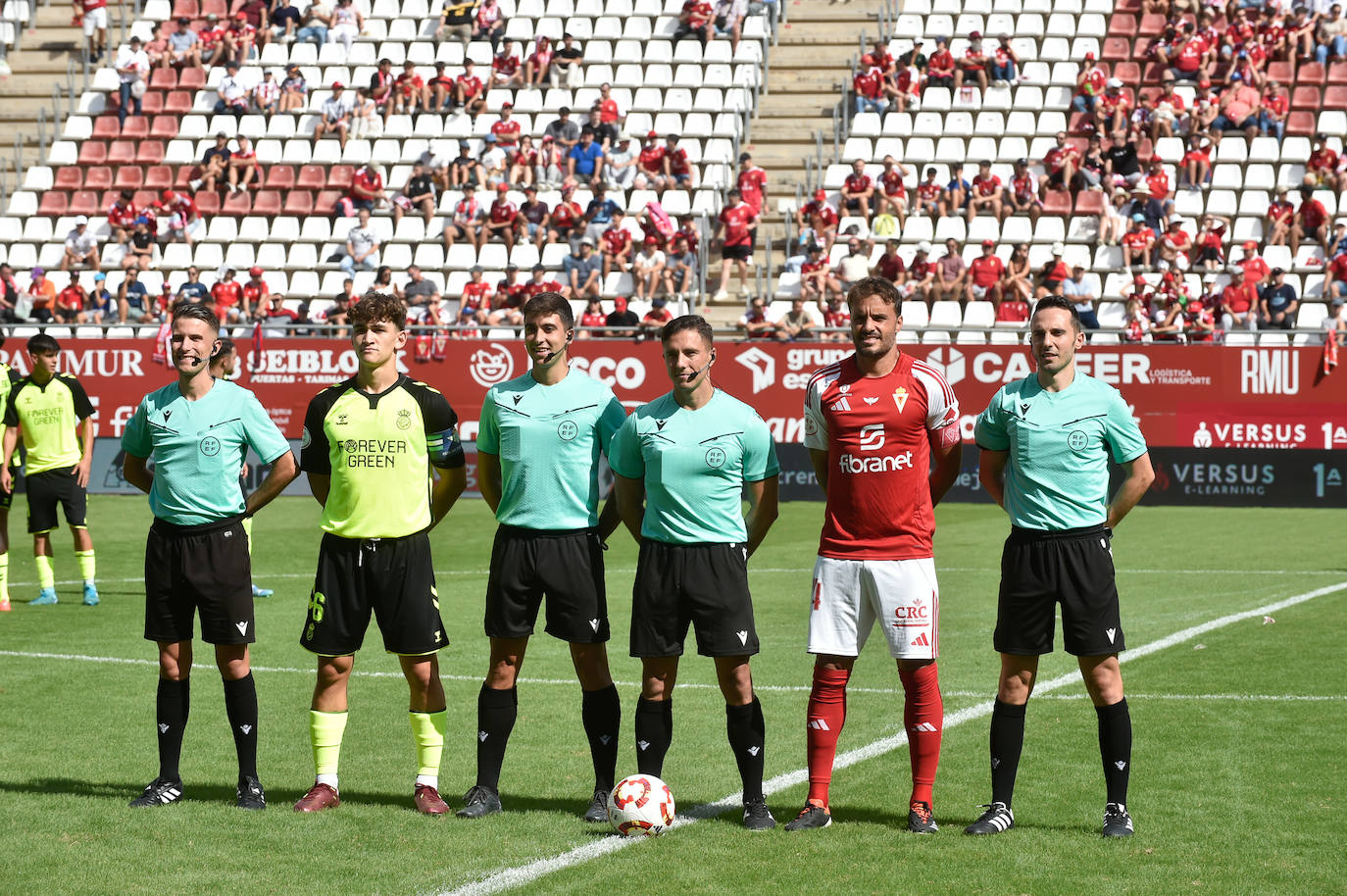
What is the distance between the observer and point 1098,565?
6.94 m

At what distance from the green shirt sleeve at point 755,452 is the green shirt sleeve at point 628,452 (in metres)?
0.46

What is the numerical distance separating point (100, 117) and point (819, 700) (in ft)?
103

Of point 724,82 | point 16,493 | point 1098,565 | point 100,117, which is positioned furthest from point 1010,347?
point 100,117

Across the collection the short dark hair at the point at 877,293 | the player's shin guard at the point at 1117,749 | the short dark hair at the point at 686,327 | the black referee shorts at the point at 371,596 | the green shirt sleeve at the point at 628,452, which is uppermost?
the short dark hair at the point at 877,293

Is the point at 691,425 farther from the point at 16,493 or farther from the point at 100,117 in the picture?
the point at 100,117

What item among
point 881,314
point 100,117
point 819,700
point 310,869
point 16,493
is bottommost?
point 16,493

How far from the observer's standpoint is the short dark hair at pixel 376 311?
286 inches

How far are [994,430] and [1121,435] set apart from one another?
53 centimetres

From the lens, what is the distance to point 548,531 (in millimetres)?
7219

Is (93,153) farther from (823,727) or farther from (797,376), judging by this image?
(823,727)

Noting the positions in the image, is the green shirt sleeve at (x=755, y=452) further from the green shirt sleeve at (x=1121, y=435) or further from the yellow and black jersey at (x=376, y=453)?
the green shirt sleeve at (x=1121, y=435)

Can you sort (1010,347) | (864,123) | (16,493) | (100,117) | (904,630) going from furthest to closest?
(100,117) < (864,123) < (16,493) < (1010,347) < (904,630)

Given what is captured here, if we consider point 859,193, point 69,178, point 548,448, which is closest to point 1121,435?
point 548,448

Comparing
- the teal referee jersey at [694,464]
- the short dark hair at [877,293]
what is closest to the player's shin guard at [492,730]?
the teal referee jersey at [694,464]
